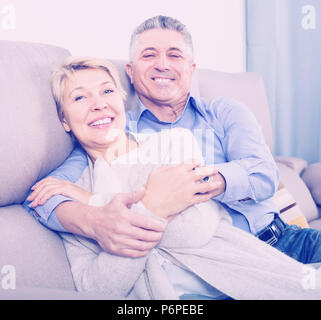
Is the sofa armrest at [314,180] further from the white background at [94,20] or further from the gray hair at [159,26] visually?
the gray hair at [159,26]

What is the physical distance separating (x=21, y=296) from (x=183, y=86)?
23.8 inches

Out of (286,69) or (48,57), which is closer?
(48,57)

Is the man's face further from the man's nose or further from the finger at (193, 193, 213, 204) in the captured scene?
the finger at (193, 193, 213, 204)

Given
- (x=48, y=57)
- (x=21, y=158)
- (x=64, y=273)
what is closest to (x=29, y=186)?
(x=21, y=158)

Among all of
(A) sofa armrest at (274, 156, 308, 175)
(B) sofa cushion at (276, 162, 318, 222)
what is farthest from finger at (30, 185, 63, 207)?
(A) sofa armrest at (274, 156, 308, 175)

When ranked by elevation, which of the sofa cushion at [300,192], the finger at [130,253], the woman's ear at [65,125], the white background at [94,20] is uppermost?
the white background at [94,20]

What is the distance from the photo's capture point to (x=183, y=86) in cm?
90

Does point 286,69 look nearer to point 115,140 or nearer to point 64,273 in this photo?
point 115,140

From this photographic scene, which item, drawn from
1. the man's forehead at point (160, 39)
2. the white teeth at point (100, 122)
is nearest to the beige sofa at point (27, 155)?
the white teeth at point (100, 122)

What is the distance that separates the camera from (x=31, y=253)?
69 centimetres
